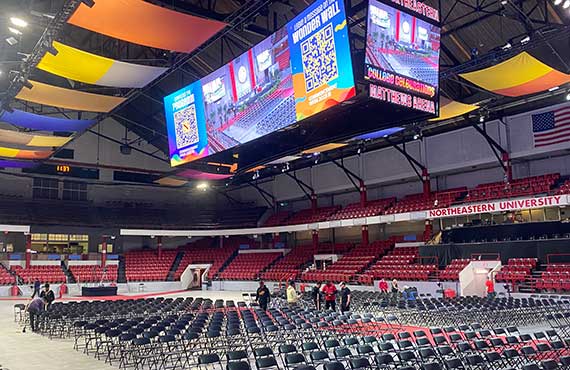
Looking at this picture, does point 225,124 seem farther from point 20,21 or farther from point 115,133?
point 115,133

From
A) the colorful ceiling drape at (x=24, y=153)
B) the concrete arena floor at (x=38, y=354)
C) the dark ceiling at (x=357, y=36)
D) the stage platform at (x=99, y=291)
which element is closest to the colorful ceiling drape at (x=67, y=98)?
the dark ceiling at (x=357, y=36)

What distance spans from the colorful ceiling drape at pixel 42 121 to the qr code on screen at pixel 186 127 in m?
6.93

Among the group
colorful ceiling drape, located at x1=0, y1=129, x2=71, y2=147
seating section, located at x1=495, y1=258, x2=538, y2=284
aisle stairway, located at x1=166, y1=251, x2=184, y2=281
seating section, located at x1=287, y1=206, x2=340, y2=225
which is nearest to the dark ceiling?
colorful ceiling drape, located at x1=0, y1=129, x2=71, y2=147

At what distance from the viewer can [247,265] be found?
117ft

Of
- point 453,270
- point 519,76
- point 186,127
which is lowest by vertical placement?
point 453,270

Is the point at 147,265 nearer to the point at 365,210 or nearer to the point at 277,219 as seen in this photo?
the point at 277,219

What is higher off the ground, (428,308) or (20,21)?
(20,21)

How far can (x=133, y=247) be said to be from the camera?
40.3 metres

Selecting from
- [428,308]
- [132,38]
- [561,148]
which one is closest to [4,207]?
[132,38]

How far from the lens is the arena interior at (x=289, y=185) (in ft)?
38.1

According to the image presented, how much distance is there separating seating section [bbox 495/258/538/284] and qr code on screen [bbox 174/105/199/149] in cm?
1473

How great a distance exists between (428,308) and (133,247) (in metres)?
30.7

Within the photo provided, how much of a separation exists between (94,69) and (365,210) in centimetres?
2028

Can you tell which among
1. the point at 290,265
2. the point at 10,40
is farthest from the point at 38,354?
the point at 290,265
